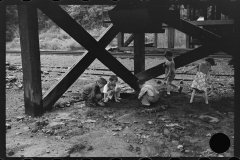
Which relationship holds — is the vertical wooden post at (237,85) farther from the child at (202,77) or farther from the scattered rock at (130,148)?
the child at (202,77)

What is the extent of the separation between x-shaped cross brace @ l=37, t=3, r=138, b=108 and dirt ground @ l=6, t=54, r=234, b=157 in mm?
385

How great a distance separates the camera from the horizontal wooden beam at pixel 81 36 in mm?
5719

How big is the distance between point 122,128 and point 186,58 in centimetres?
276

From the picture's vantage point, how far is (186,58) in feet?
24.1

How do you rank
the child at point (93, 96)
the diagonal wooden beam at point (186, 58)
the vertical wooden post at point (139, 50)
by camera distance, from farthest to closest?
1. the vertical wooden post at point (139, 50)
2. the diagonal wooden beam at point (186, 58)
3. the child at point (93, 96)

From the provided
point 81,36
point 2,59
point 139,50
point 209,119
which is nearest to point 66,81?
point 81,36

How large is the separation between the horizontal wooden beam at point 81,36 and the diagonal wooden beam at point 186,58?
262 millimetres

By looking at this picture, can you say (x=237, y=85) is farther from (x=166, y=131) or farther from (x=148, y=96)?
(x=148, y=96)

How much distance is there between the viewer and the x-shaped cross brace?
5.79 m

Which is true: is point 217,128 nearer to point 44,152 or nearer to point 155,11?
point 155,11

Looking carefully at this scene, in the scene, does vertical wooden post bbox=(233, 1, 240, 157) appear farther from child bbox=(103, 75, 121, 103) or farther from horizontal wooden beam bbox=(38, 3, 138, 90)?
child bbox=(103, 75, 121, 103)

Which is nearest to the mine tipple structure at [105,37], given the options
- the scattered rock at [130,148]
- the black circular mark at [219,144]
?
the black circular mark at [219,144]

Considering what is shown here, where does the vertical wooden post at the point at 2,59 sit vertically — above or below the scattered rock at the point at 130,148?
above

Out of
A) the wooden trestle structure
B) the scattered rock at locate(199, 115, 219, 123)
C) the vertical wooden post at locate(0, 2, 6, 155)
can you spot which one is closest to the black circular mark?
the scattered rock at locate(199, 115, 219, 123)
